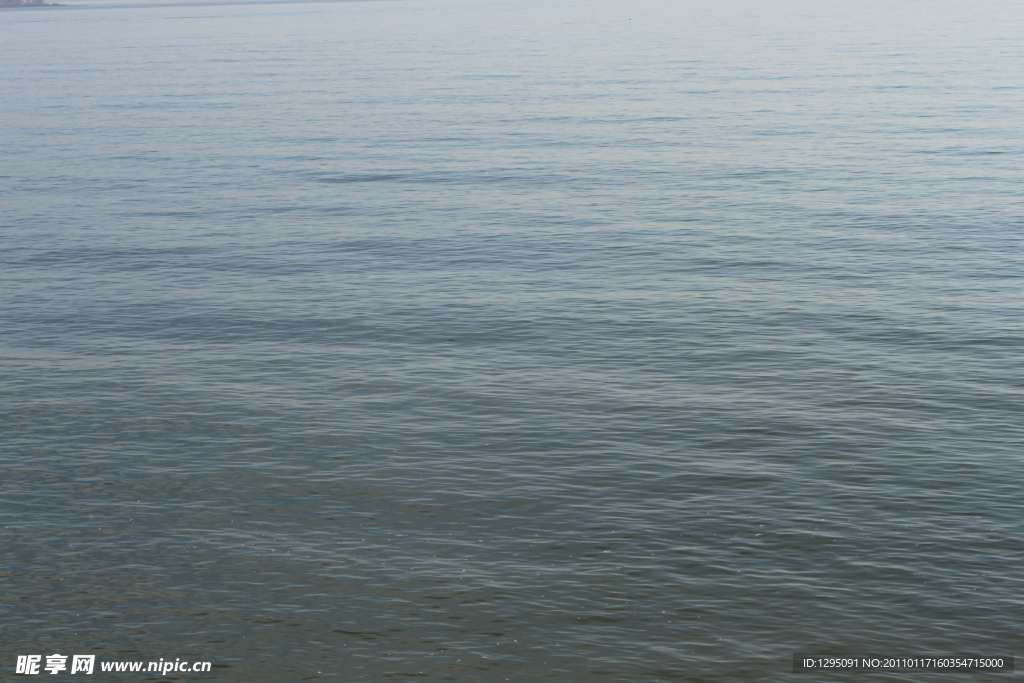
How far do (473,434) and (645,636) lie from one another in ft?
44.2

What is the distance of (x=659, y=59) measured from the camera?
161250mm

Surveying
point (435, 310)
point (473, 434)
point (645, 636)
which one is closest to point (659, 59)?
point (435, 310)

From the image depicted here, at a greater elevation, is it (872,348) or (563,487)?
(872,348)

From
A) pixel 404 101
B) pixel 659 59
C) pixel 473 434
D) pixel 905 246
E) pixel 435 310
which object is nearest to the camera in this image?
pixel 473 434

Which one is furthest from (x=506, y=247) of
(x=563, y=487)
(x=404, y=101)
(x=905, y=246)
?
(x=404, y=101)

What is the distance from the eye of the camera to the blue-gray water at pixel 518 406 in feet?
95.0

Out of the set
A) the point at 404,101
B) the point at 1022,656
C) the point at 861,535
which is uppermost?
the point at 404,101

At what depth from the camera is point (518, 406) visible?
42.6 metres

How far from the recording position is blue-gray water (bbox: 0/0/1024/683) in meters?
29.0

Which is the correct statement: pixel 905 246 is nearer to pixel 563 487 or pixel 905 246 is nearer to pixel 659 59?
pixel 563 487

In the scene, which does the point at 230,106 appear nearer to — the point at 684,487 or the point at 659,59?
the point at 659,59

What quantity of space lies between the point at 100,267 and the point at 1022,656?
166 feet

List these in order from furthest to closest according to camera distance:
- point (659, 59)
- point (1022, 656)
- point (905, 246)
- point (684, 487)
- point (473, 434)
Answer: point (659, 59)
point (905, 246)
point (473, 434)
point (684, 487)
point (1022, 656)

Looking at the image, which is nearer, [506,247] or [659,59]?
[506,247]
